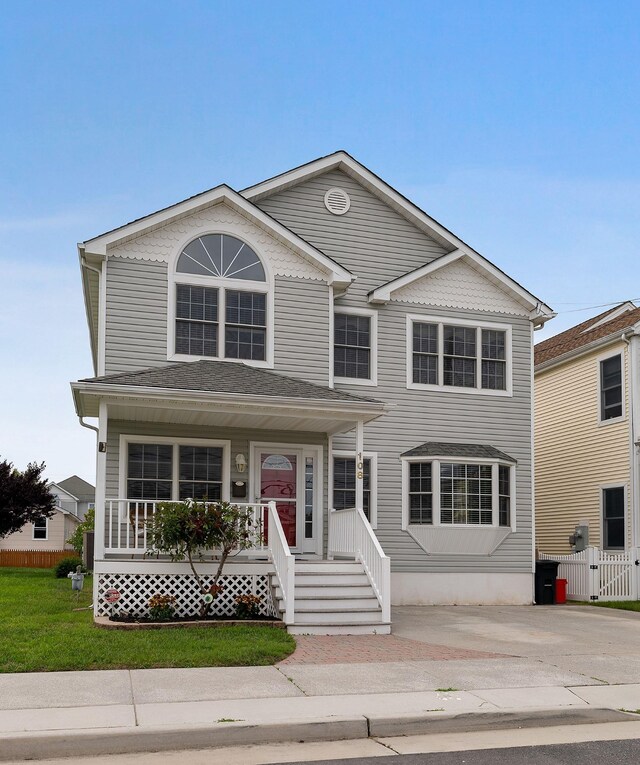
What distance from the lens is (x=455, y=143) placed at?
1897cm

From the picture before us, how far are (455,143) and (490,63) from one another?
202cm

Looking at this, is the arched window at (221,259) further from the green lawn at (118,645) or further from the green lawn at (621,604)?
the green lawn at (621,604)

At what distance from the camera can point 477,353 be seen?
19766 mm

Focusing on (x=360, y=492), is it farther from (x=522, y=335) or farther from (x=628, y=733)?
(x=628, y=733)

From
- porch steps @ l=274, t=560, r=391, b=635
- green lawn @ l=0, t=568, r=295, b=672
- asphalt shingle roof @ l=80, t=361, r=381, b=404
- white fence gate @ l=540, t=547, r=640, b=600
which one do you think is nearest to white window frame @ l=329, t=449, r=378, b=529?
asphalt shingle roof @ l=80, t=361, r=381, b=404

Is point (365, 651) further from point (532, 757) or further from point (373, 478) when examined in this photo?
point (373, 478)

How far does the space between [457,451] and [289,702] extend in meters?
10.9

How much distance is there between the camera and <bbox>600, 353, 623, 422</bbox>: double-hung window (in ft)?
72.8

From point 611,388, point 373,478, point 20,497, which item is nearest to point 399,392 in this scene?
point 373,478

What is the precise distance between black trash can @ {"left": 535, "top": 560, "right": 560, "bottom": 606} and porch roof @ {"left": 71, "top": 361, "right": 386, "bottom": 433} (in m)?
6.17

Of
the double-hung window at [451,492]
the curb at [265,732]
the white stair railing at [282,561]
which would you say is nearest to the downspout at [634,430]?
the double-hung window at [451,492]

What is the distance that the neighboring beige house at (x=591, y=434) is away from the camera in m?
21.7

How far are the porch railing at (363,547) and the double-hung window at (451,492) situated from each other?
101 inches

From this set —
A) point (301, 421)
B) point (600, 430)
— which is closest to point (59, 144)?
point (301, 421)
